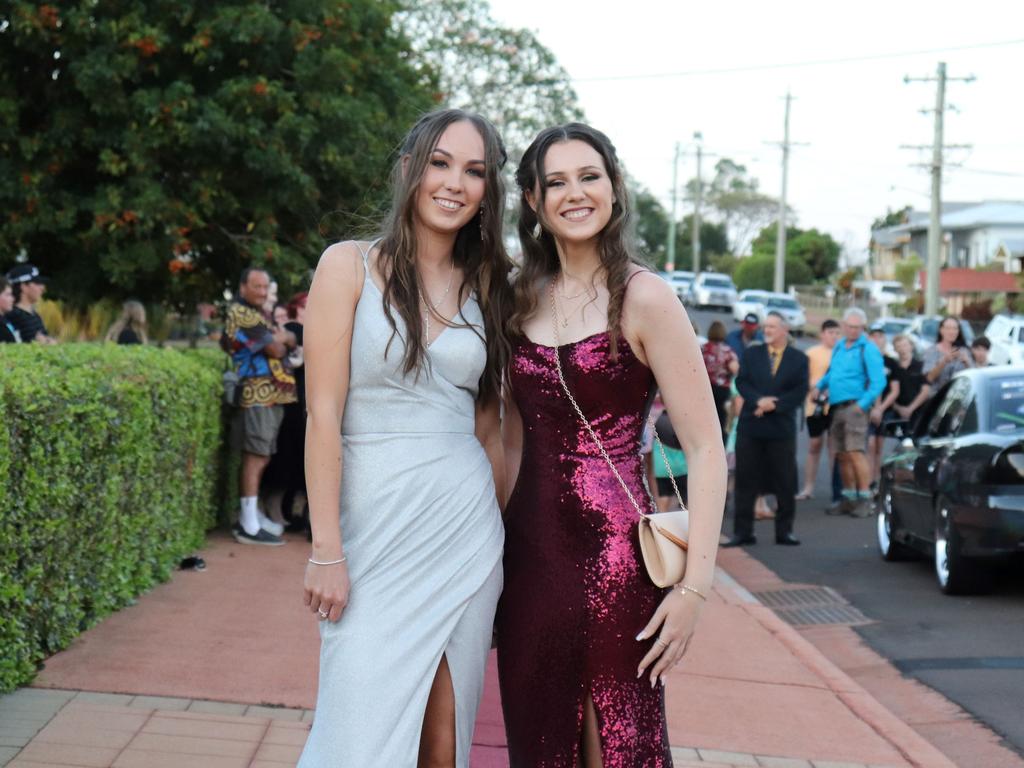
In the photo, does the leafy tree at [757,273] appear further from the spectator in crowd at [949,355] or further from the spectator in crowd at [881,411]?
the spectator in crowd at [881,411]

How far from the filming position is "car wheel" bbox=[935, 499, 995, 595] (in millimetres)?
8891

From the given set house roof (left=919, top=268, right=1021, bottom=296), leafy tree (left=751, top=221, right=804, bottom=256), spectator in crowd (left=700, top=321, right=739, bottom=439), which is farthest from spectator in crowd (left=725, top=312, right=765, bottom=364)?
leafy tree (left=751, top=221, right=804, bottom=256)

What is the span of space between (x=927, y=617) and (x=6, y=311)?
22.3 ft

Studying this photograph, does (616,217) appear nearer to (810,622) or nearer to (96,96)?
(810,622)

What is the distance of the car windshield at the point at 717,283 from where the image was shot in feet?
187

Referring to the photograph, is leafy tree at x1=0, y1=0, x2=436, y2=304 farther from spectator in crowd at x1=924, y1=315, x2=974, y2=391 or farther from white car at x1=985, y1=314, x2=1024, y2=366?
white car at x1=985, y1=314, x2=1024, y2=366

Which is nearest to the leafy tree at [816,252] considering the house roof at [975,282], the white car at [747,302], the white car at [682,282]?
the house roof at [975,282]

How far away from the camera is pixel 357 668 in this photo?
10.4 ft

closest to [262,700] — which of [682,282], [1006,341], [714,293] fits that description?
[1006,341]

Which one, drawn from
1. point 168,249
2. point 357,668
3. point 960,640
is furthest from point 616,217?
point 168,249

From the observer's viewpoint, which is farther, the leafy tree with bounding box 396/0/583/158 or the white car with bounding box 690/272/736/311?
the white car with bounding box 690/272/736/311

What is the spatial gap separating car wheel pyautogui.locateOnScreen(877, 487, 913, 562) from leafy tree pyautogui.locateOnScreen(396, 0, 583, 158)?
2858cm

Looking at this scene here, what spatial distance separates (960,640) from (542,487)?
5399mm

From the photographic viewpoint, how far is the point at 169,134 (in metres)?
15.4
